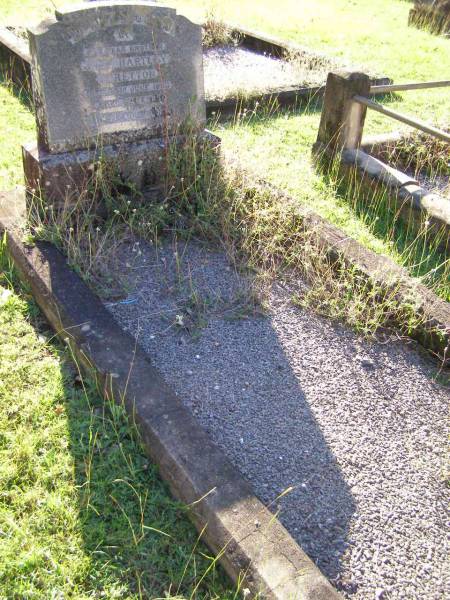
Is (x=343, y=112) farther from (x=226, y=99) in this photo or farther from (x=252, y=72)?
(x=252, y=72)

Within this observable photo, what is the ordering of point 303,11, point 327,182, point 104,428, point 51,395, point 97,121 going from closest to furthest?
point 104,428, point 51,395, point 97,121, point 327,182, point 303,11

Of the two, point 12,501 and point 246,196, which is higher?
point 246,196

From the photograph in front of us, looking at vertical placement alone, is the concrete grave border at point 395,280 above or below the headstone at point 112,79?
below

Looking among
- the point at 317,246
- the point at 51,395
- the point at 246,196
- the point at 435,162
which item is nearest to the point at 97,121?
the point at 246,196

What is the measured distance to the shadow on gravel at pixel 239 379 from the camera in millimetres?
2527

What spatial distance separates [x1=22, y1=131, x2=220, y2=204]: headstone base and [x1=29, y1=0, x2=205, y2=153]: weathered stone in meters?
0.06

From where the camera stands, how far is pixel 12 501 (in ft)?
7.96

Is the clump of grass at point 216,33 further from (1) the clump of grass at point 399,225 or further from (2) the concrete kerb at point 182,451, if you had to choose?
(2) the concrete kerb at point 182,451

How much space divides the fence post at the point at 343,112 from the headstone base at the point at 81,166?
64.7 inches

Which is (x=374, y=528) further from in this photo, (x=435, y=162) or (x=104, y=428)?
(x=435, y=162)

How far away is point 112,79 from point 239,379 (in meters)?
2.05

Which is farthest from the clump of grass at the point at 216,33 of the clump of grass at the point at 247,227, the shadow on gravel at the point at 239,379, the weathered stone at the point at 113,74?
the shadow on gravel at the point at 239,379

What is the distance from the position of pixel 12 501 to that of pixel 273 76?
6333 mm

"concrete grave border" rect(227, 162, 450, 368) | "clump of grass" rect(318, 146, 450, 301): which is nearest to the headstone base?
"concrete grave border" rect(227, 162, 450, 368)
